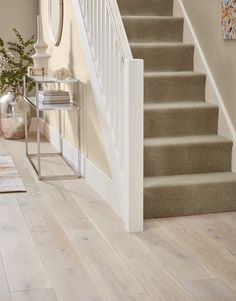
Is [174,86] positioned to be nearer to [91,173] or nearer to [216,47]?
[216,47]

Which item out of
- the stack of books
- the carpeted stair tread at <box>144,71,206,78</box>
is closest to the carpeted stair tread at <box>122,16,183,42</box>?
the carpeted stair tread at <box>144,71,206,78</box>

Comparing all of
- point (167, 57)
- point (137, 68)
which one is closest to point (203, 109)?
point (167, 57)

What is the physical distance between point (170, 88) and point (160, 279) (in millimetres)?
2055

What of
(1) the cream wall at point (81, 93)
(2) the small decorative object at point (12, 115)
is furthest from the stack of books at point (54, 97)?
(2) the small decorative object at point (12, 115)

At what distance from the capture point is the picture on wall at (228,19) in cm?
421

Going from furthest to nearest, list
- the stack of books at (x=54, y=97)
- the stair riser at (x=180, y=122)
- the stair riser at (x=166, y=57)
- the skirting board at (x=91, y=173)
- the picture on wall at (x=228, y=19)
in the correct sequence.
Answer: the stack of books at (x=54, y=97), the stair riser at (x=166, y=57), the stair riser at (x=180, y=122), the skirting board at (x=91, y=173), the picture on wall at (x=228, y=19)

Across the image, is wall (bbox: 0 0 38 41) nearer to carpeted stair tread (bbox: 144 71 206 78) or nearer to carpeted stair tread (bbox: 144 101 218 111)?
carpeted stair tread (bbox: 144 71 206 78)

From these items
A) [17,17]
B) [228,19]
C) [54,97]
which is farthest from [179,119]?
[17,17]

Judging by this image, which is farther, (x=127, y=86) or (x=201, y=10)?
(x=201, y=10)

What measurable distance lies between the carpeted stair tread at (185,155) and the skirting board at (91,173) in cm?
31

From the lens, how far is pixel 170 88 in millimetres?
4727

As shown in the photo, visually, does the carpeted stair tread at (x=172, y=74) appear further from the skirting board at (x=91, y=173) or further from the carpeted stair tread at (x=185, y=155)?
the skirting board at (x=91, y=173)

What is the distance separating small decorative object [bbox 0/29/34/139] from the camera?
6.67 metres

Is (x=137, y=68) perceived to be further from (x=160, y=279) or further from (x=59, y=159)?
(x=59, y=159)
